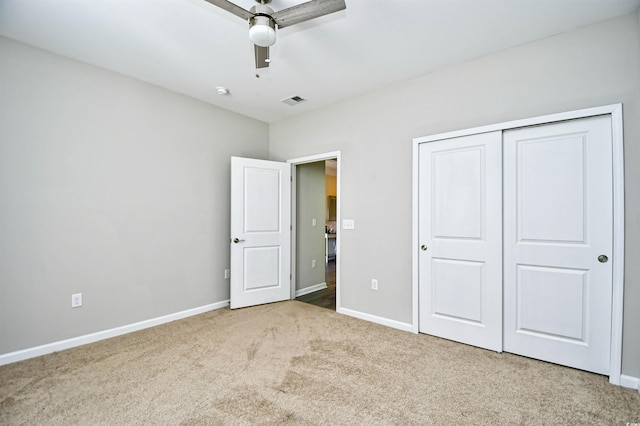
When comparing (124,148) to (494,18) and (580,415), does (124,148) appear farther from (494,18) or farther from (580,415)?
(580,415)

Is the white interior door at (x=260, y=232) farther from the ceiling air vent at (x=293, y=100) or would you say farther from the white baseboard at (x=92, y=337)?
the ceiling air vent at (x=293, y=100)

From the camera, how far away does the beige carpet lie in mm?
1776

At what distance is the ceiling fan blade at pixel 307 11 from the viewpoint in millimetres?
1683

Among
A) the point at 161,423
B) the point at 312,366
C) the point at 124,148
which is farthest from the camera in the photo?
the point at 124,148

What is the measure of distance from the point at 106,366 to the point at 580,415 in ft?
10.9

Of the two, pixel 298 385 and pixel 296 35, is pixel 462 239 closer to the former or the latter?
pixel 298 385

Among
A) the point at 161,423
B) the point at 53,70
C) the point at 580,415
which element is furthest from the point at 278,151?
the point at 580,415

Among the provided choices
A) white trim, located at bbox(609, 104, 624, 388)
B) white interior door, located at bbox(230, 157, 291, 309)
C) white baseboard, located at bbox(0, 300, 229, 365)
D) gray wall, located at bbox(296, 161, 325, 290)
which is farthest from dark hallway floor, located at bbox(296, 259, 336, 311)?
white trim, located at bbox(609, 104, 624, 388)

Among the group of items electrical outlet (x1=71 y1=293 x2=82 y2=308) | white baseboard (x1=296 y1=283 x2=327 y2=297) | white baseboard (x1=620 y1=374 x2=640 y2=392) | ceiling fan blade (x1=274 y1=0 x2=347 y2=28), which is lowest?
white baseboard (x1=296 y1=283 x2=327 y2=297)

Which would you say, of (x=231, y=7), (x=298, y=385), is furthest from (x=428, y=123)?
(x=298, y=385)

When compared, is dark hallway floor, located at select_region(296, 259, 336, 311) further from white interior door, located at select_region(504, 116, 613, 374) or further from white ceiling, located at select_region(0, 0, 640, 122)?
white ceiling, located at select_region(0, 0, 640, 122)

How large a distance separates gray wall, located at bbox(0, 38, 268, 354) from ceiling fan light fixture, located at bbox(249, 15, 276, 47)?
2.00 meters

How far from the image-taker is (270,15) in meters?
1.86

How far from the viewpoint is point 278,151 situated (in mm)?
4496
